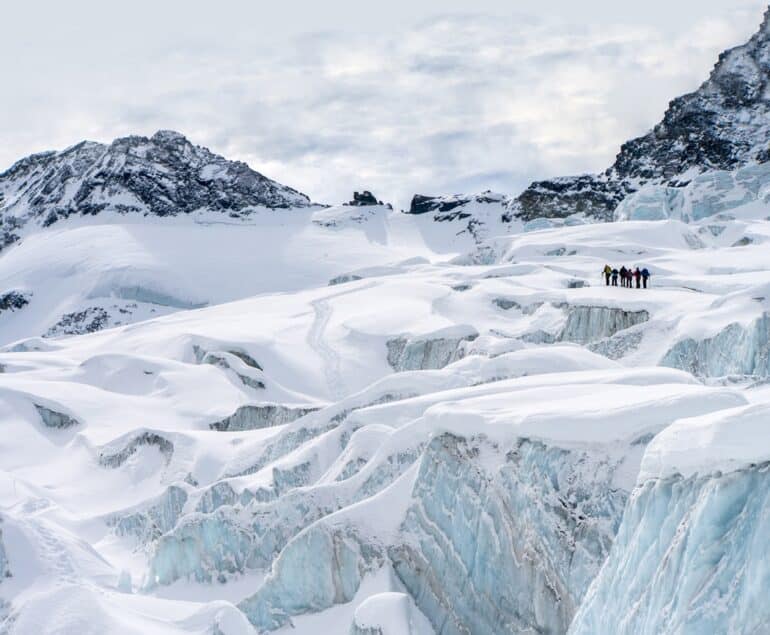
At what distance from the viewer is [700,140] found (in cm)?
12506

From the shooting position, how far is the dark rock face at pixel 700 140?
12269 centimetres

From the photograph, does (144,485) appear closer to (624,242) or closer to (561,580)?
(561,580)

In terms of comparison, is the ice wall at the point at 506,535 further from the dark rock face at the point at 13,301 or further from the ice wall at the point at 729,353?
the dark rock face at the point at 13,301

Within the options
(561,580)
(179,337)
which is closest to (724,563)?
(561,580)

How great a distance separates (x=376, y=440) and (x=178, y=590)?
639cm

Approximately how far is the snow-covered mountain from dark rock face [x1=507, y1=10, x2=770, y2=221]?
32213mm

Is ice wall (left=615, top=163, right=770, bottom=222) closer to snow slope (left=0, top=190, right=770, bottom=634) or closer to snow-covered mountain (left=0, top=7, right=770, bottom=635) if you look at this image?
snow-covered mountain (left=0, top=7, right=770, bottom=635)

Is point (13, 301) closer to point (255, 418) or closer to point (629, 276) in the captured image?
point (255, 418)

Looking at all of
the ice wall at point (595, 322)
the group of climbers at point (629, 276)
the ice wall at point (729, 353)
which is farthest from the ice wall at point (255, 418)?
the group of climbers at point (629, 276)

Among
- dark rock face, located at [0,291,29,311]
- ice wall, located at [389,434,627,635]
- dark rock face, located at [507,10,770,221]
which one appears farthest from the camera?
dark rock face, located at [0,291,29,311]

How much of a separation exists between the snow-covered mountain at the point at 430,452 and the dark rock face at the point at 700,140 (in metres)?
→ 32.2

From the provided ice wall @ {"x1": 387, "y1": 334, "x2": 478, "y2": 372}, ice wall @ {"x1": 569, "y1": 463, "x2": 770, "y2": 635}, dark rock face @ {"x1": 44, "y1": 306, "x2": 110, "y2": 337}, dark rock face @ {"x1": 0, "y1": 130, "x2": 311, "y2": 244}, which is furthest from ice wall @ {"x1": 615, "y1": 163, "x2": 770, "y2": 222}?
dark rock face @ {"x1": 0, "y1": 130, "x2": 311, "y2": 244}

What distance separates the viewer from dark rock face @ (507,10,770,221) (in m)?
123

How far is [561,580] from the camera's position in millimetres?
16391
